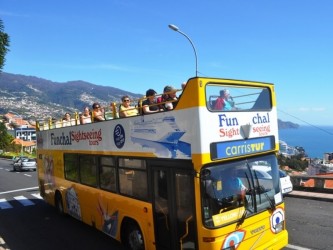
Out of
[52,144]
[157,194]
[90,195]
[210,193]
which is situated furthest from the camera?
[52,144]

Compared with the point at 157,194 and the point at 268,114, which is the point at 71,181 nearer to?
the point at 157,194

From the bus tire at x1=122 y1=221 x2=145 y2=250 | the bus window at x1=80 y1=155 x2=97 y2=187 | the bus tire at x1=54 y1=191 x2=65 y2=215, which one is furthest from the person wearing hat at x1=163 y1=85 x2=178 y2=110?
the bus tire at x1=54 y1=191 x2=65 y2=215

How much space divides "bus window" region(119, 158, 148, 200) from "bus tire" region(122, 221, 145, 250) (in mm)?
705

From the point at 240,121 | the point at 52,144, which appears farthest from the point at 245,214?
the point at 52,144

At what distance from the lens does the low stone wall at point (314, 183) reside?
1393cm

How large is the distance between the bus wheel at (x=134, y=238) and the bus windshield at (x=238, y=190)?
→ 2299 mm

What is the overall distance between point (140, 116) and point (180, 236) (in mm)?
2473

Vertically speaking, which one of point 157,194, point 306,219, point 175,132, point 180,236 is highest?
point 175,132

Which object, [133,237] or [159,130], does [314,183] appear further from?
[159,130]

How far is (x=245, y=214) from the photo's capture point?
619 cm

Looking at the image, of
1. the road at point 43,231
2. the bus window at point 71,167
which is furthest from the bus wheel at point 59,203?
the bus window at point 71,167

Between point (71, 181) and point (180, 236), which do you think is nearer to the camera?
point (180, 236)

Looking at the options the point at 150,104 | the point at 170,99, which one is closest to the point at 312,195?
the point at 150,104

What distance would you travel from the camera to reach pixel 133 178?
25.7 feet
